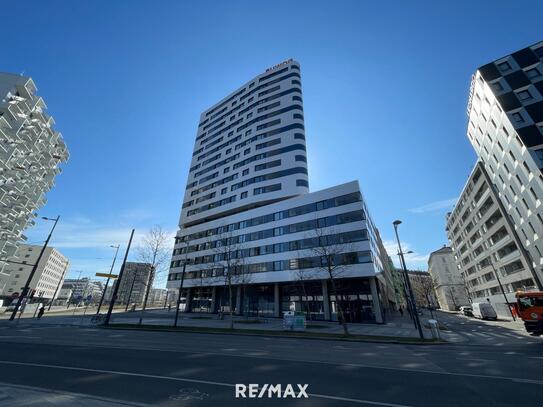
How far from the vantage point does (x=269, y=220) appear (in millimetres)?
43562

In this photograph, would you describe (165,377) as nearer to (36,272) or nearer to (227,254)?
(227,254)

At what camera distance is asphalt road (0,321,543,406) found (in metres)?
6.03

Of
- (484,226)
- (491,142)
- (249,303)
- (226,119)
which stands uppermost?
(226,119)

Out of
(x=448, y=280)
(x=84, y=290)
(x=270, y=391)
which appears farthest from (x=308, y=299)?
(x=84, y=290)

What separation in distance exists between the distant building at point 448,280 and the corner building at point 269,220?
47.2 metres

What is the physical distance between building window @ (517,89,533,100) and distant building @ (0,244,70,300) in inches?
5009

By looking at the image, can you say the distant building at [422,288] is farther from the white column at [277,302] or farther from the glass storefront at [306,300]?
the white column at [277,302]

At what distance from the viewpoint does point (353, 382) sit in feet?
24.0

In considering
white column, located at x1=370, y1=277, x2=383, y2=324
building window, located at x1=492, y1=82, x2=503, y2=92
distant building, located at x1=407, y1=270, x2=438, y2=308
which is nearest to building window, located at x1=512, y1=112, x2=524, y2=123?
building window, located at x1=492, y1=82, x2=503, y2=92

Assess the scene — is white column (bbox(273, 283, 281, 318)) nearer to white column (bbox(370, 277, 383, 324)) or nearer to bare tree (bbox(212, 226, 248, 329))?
bare tree (bbox(212, 226, 248, 329))

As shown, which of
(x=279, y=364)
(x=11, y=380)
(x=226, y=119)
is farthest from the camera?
(x=226, y=119)

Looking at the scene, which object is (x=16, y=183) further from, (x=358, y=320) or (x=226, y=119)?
(x=358, y=320)

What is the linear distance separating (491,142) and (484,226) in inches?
830

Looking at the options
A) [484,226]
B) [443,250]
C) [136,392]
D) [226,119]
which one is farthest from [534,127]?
[443,250]
